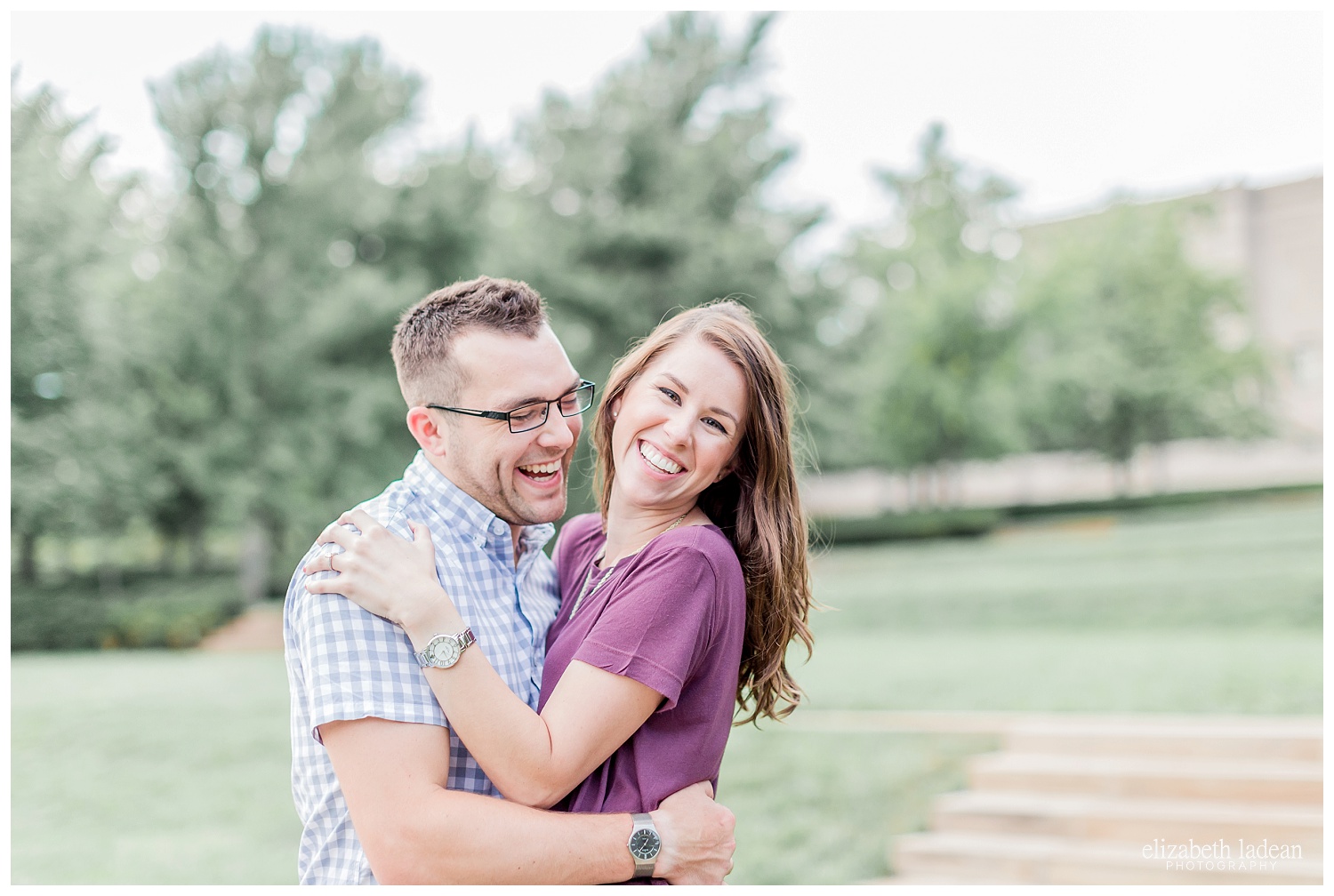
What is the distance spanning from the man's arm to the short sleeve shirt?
0.18m

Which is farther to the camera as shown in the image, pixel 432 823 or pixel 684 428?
pixel 684 428

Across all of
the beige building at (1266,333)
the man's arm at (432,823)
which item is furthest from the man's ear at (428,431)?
the beige building at (1266,333)

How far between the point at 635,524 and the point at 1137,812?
5.77 metres

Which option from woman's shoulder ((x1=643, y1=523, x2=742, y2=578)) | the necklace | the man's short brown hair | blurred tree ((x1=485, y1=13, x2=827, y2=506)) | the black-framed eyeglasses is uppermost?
blurred tree ((x1=485, y1=13, x2=827, y2=506))

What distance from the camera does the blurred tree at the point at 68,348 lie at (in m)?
18.9

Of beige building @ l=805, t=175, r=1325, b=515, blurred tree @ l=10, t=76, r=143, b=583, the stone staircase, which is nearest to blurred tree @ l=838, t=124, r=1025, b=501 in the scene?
beige building @ l=805, t=175, r=1325, b=515

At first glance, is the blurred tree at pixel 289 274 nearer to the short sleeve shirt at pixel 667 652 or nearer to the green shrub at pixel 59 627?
the green shrub at pixel 59 627

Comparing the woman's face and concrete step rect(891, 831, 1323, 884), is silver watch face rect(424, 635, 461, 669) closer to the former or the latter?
the woman's face

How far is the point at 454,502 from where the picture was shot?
2604 mm

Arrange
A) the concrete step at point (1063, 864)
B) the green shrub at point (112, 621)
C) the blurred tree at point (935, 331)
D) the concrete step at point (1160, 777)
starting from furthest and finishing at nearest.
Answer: the blurred tree at point (935, 331), the green shrub at point (112, 621), the concrete step at point (1160, 777), the concrete step at point (1063, 864)

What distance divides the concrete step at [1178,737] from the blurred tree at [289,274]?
15447 millimetres

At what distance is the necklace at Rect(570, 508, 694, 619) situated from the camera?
8.61 ft

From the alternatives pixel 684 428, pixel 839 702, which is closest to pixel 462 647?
pixel 684 428

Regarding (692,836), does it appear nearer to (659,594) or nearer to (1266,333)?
(659,594)
